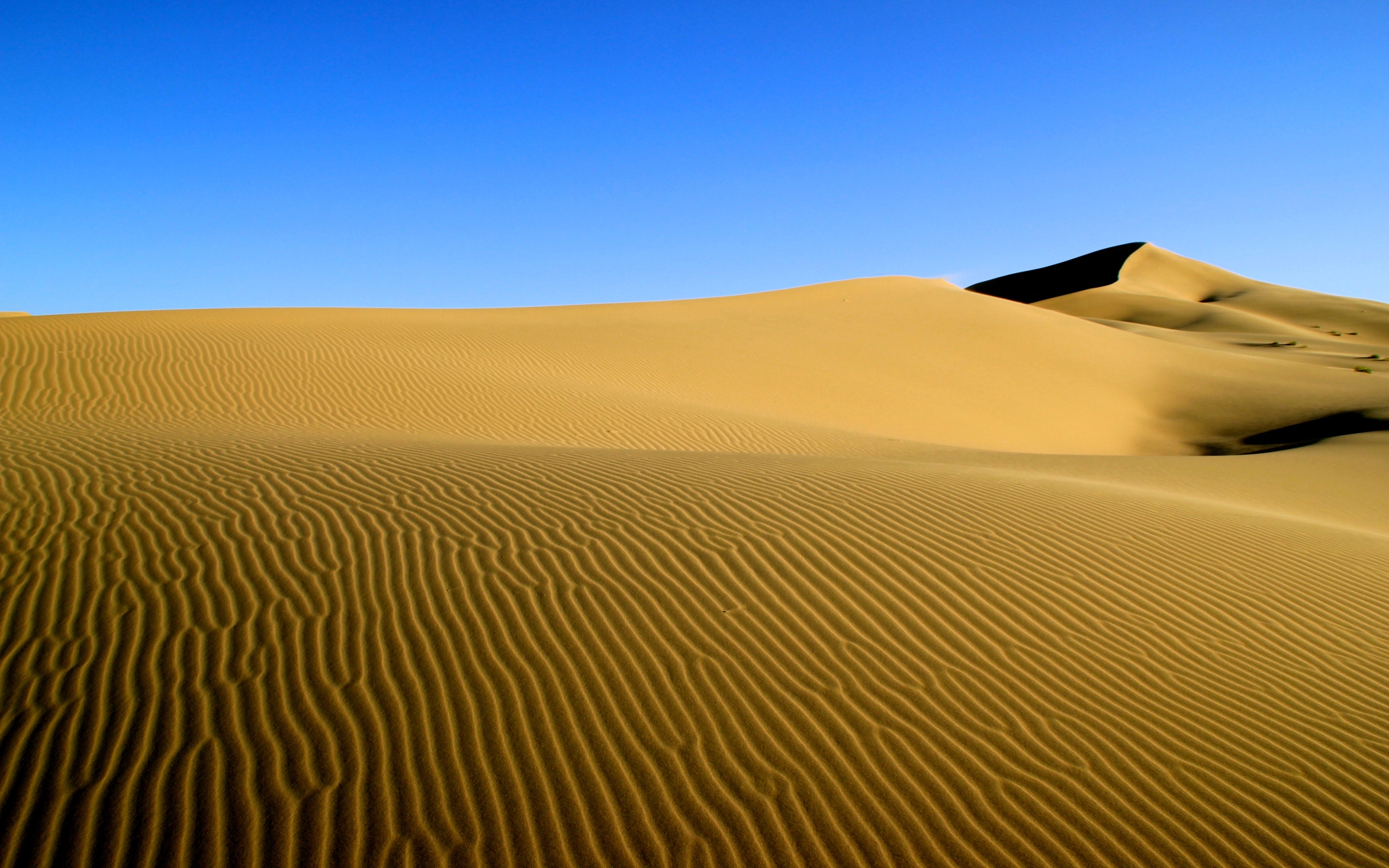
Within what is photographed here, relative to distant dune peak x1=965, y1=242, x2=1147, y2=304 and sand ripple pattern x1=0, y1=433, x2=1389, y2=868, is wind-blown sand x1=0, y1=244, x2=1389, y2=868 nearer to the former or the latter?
sand ripple pattern x1=0, y1=433, x2=1389, y2=868

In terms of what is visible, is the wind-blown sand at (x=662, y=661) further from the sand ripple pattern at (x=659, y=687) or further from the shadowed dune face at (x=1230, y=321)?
the shadowed dune face at (x=1230, y=321)

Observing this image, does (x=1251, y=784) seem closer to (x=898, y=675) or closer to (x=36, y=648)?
(x=898, y=675)

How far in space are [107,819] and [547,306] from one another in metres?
26.7

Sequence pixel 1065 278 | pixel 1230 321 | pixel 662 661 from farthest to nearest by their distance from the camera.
→ pixel 1065 278 → pixel 1230 321 → pixel 662 661

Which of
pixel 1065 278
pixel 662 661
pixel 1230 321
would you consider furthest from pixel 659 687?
pixel 1065 278

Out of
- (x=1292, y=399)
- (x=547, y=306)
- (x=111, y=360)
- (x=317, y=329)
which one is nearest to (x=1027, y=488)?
(x=111, y=360)

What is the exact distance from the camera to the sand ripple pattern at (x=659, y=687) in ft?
9.49

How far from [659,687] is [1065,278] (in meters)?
79.4

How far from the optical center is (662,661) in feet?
12.7

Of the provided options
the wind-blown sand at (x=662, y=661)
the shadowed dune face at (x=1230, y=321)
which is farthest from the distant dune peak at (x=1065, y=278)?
the wind-blown sand at (x=662, y=661)

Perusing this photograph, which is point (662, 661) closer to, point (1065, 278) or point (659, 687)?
point (659, 687)

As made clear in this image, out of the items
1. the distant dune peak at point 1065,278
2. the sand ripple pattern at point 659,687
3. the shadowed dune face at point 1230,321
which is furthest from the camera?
the distant dune peak at point 1065,278

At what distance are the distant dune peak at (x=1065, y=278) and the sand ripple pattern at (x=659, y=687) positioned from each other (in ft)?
211

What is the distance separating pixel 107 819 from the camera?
Result: 2.75m
